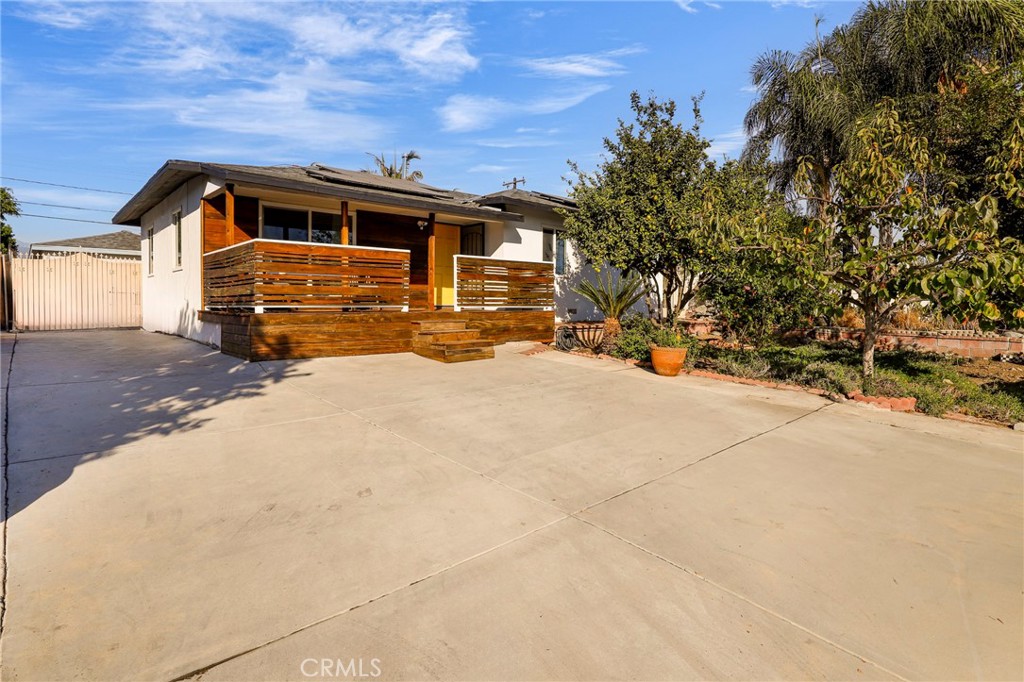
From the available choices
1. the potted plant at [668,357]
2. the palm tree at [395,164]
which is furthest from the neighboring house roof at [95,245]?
the potted plant at [668,357]

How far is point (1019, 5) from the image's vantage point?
12.6m

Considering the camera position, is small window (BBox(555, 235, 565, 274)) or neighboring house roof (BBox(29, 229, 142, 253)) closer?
small window (BBox(555, 235, 565, 274))

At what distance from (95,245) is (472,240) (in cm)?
2344

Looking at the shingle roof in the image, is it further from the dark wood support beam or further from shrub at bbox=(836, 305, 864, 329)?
shrub at bbox=(836, 305, 864, 329)

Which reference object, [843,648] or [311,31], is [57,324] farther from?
[843,648]

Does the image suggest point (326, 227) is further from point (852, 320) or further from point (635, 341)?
point (852, 320)

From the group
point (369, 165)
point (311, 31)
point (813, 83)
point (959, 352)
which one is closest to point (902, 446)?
point (959, 352)

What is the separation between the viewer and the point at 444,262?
14.2m

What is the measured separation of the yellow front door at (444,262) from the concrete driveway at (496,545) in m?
8.75

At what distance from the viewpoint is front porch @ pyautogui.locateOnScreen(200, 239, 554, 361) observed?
835 centimetres

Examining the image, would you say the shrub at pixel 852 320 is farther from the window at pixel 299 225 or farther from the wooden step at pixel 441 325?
the window at pixel 299 225

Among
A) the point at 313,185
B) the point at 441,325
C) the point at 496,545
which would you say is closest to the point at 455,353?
the point at 441,325

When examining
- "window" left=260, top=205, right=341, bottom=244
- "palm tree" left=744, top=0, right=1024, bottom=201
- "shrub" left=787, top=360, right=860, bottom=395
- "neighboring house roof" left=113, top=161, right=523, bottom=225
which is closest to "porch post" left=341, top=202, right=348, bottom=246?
"neighboring house roof" left=113, top=161, right=523, bottom=225

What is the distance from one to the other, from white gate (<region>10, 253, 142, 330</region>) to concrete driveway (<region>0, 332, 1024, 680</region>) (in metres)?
12.9
